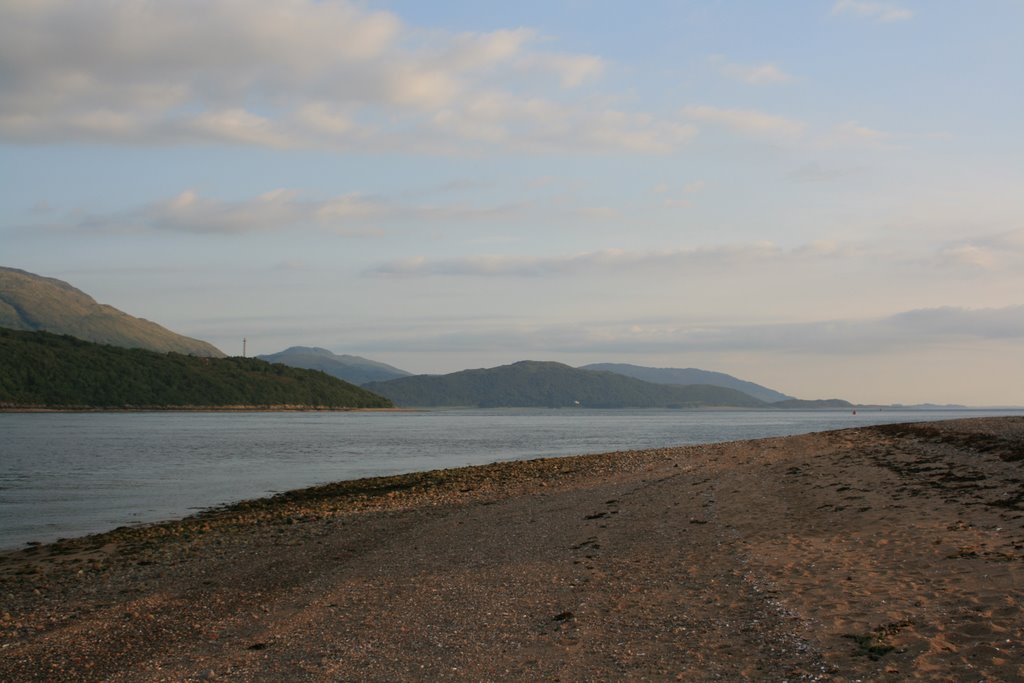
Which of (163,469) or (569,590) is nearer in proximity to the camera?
(569,590)

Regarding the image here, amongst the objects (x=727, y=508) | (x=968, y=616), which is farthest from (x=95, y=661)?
(x=727, y=508)

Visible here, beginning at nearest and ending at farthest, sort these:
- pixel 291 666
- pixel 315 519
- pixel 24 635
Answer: pixel 291 666 < pixel 24 635 < pixel 315 519

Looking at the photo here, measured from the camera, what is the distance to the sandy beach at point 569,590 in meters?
12.4

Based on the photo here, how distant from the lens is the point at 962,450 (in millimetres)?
36375

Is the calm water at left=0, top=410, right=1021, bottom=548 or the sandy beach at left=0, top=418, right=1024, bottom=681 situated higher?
the sandy beach at left=0, top=418, right=1024, bottom=681

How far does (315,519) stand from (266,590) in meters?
11.9

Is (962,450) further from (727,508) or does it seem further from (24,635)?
(24,635)

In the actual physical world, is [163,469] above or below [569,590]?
below

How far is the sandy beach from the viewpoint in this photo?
12391mm

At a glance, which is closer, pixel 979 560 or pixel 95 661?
pixel 95 661

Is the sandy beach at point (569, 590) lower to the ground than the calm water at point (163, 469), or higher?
higher

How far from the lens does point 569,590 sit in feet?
56.3

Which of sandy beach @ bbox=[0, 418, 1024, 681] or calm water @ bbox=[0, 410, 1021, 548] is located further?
calm water @ bbox=[0, 410, 1021, 548]

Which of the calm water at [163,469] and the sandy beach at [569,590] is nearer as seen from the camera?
the sandy beach at [569,590]
